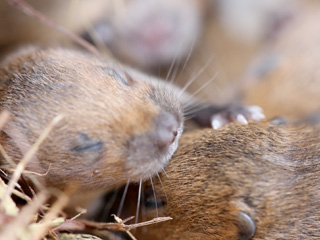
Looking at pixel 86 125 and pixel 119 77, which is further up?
pixel 119 77

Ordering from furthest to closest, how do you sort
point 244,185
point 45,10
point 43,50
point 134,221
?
point 45,10, point 43,50, point 134,221, point 244,185

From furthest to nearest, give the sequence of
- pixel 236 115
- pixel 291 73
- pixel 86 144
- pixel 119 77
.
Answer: pixel 291 73, pixel 236 115, pixel 119 77, pixel 86 144

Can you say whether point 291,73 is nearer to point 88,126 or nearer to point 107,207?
point 107,207

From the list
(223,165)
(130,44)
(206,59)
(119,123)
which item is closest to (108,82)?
(119,123)

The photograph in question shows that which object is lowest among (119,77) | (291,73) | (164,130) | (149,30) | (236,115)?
(164,130)

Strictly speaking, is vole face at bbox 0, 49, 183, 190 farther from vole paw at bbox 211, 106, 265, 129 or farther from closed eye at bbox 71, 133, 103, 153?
vole paw at bbox 211, 106, 265, 129

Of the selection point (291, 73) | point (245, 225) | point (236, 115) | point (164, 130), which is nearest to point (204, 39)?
point (291, 73)

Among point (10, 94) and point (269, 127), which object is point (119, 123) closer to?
point (10, 94)
